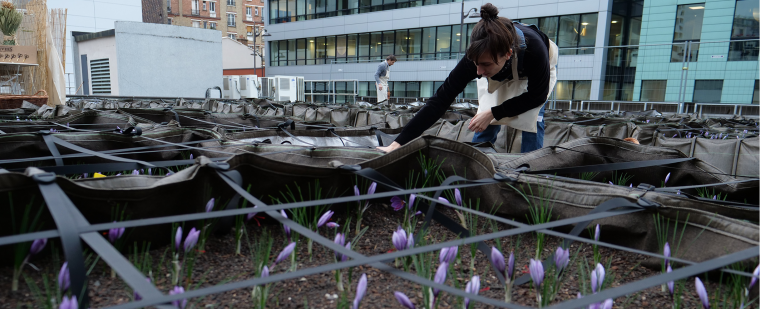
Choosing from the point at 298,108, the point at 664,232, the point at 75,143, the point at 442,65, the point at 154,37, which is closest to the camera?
the point at 664,232

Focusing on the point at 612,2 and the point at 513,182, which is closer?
the point at 513,182

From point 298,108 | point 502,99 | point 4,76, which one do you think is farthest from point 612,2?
point 4,76

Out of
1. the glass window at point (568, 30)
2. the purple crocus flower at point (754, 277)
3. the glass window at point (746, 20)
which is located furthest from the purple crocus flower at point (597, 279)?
the glass window at point (568, 30)

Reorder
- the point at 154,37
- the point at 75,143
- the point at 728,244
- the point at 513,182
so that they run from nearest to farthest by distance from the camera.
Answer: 1. the point at 728,244
2. the point at 513,182
3. the point at 75,143
4. the point at 154,37

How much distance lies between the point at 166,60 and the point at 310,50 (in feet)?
61.2

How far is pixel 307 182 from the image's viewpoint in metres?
1.81

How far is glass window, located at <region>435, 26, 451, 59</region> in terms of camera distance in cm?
2793

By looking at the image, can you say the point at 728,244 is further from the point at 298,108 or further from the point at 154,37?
the point at 154,37

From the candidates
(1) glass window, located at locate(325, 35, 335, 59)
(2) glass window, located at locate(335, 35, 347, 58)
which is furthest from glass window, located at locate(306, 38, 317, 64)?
(2) glass window, located at locate(335, 35, 347, 58)

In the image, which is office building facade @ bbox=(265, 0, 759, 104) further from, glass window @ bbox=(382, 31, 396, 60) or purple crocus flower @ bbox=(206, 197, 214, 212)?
purple crocus flower @ bbox=(206, 197, 214, 212)

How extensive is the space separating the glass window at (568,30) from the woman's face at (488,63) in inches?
905

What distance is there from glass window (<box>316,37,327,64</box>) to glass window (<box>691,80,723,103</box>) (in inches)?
1057

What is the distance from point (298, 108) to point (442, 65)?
21114 mm

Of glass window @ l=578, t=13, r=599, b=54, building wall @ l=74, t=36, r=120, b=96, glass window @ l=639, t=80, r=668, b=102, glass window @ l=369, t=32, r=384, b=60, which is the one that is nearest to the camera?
glass window @ l=639, t=80, r=668, b=102
